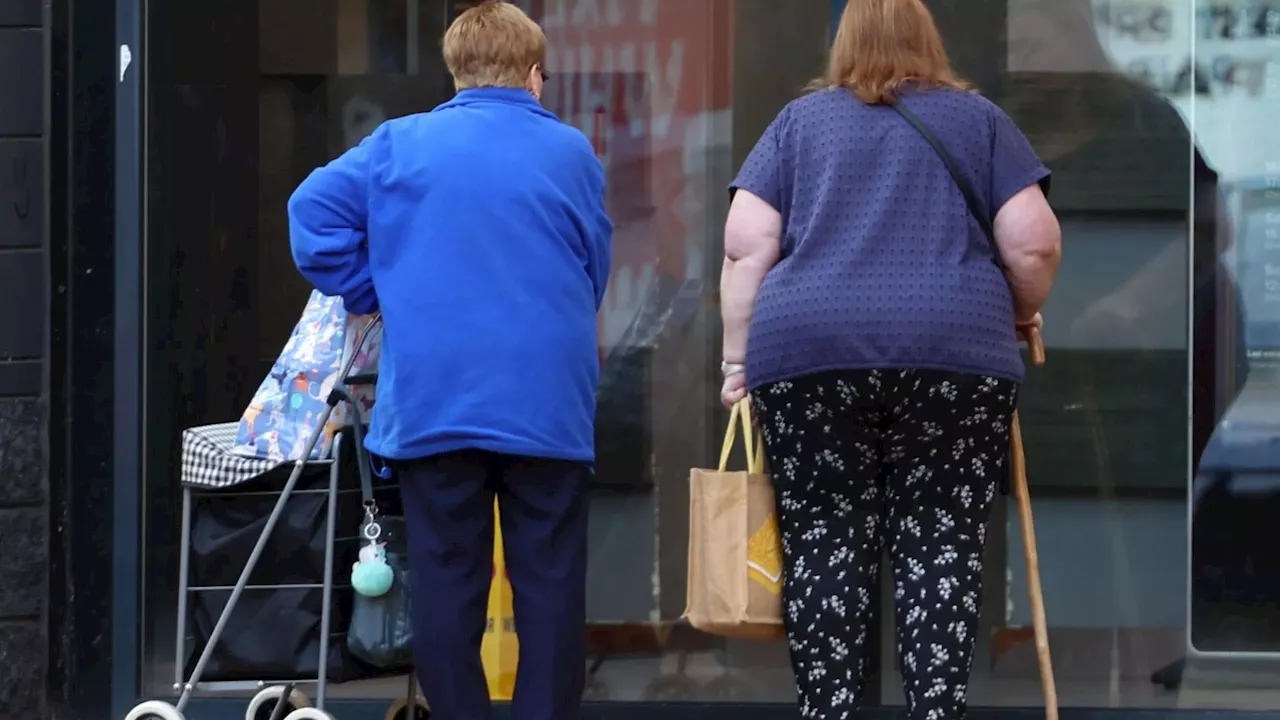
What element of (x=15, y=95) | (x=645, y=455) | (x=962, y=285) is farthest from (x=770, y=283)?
(x=15, y=95)

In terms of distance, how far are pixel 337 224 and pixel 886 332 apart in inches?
45.9

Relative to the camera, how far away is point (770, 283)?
3789mm

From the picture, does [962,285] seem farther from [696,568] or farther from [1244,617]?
[1244,617]

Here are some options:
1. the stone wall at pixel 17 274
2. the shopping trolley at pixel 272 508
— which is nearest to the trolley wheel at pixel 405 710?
the shopping trolley at pixel 272 508

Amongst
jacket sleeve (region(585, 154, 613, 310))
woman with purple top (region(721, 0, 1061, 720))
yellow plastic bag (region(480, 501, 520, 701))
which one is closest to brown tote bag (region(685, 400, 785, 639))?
woman with purple top (region(721, 0, 1061, 720))

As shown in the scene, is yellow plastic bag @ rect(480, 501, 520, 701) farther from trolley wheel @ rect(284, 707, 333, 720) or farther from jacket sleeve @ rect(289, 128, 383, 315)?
jacket sleeve @ rect(289, 128, 383, 315)

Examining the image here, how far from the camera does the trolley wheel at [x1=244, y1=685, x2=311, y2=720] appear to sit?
14.9 ft

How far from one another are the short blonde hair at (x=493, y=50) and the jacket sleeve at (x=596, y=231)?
247 mm

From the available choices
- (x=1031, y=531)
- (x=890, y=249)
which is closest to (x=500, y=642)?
(x=1031, y=531)

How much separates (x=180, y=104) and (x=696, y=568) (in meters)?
2.15

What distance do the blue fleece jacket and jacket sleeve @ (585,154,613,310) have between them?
0.07ft

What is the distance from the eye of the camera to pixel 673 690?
16.8ft

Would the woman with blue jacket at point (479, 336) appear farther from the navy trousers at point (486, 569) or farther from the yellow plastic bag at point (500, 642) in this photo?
the yellow plastic bag at point (500, 642)

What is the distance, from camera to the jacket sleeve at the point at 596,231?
395cm
